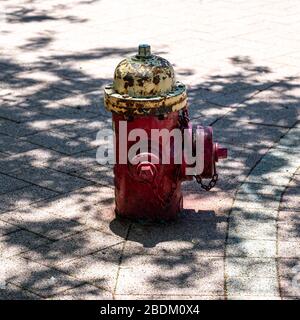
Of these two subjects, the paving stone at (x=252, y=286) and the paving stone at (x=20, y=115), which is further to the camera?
the paving stone at (x=20, y=115)

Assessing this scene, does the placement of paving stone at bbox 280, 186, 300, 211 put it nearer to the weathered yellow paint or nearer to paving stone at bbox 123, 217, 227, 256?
paving stone at bbox 123, 217, 227, 256

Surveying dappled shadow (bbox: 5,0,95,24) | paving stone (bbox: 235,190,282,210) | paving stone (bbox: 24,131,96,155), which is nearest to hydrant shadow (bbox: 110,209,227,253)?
paving stone (bbox: 235,190,282,210)

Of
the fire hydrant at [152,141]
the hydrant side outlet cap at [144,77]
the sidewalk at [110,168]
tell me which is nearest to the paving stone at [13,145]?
the sidewalk at [110,168]

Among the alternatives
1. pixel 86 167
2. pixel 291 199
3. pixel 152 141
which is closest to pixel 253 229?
pixel 291 199

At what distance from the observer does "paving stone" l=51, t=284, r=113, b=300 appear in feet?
16.9

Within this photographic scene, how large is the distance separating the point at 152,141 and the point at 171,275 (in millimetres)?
952

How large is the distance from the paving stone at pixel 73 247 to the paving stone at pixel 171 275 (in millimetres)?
267

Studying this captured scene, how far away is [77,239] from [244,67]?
14.4ft

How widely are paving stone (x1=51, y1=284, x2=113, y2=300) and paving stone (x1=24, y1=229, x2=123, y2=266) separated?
37cm

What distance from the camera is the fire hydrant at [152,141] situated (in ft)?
19.1

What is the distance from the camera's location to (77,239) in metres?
5.89

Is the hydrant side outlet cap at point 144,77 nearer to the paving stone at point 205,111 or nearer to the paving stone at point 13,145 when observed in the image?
the paving stone at point 13,145
